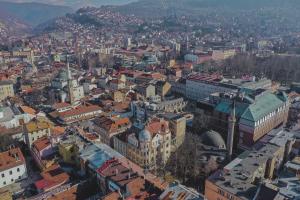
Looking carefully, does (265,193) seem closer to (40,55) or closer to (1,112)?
(1,112)

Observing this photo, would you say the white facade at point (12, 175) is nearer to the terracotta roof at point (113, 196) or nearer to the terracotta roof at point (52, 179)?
the terracotta roof at point (52, 179)

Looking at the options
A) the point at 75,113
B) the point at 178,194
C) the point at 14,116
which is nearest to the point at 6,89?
the point at 14,116

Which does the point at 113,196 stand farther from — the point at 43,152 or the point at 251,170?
the point at 251,170

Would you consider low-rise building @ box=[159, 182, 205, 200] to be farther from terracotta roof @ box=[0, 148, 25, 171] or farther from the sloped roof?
the sloped roof

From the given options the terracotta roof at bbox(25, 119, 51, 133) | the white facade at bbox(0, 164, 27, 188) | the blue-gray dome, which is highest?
the blue-gray dome

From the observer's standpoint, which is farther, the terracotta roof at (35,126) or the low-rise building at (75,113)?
the low-rise building at (75,113)

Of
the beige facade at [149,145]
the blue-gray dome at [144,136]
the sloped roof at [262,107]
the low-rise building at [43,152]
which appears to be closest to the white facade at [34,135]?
the low-rise building at [43,152]

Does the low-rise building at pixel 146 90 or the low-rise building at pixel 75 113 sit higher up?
the low-rise building at pixel 146 90

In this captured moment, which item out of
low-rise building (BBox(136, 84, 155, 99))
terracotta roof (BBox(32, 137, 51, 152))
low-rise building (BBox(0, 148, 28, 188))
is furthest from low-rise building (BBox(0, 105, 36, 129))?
low-rise building (BBox(136, 84, 155, 99))
